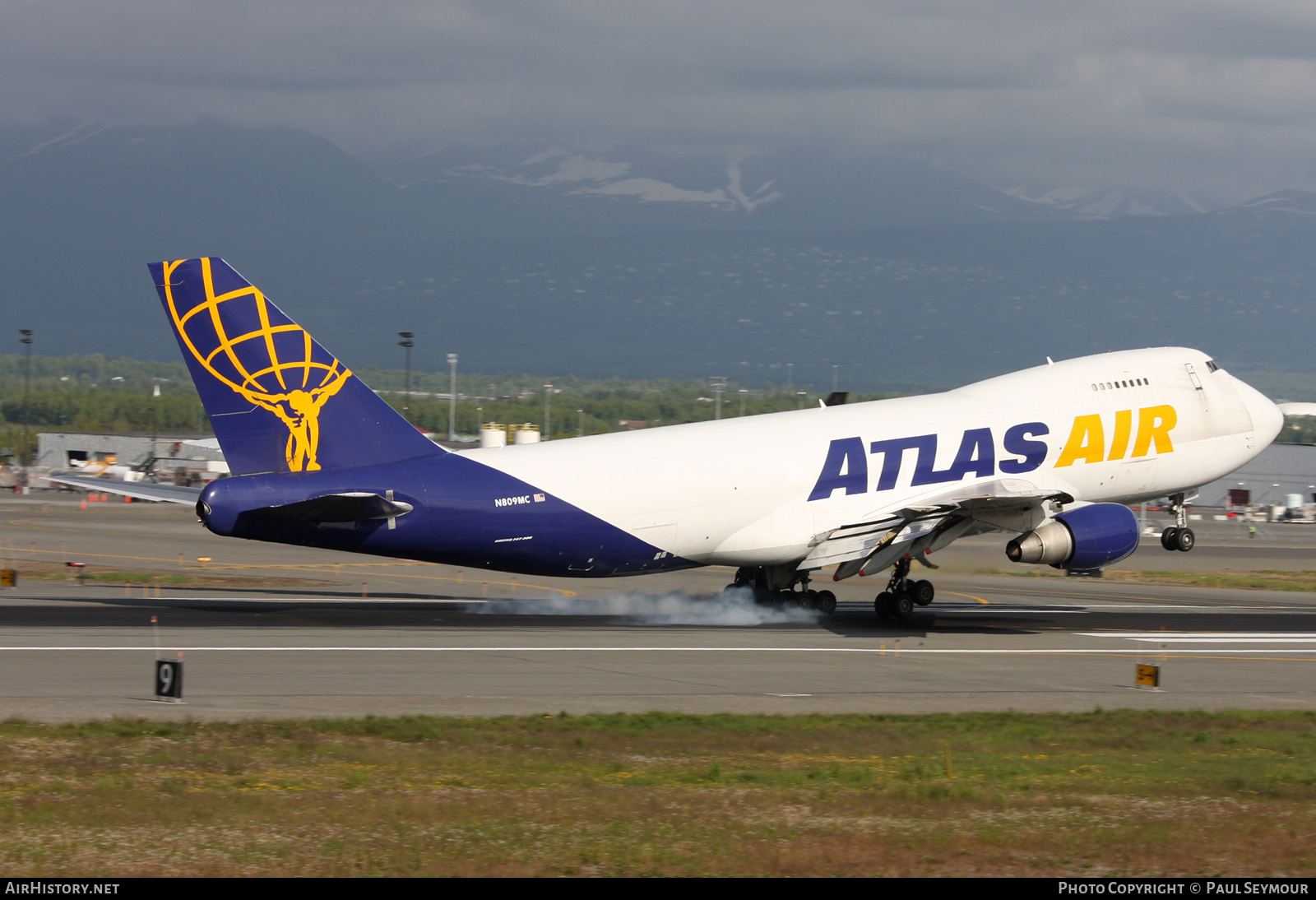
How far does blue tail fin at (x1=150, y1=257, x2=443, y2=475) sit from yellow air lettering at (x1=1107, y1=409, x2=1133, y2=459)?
66.1 feet

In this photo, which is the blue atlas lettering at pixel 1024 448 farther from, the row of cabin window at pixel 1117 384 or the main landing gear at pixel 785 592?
the main landing gear at pixel 785 592

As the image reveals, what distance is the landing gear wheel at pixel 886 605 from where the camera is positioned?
34.2 meters

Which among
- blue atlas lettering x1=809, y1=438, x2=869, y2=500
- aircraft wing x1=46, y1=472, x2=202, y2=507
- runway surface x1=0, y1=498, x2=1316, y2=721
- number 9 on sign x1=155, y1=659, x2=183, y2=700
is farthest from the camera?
blue atlas lettering x1=809, y1=438, x2=869, y2=500

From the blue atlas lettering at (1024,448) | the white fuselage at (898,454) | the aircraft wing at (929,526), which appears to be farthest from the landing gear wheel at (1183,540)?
the aircraft wing at (929,526)

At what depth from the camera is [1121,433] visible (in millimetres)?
36031

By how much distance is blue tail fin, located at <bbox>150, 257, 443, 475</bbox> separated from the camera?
2816cm

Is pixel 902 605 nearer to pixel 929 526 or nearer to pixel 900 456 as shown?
pixel 929 526

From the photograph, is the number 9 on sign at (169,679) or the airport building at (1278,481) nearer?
the number 9 on sign at (169,679)

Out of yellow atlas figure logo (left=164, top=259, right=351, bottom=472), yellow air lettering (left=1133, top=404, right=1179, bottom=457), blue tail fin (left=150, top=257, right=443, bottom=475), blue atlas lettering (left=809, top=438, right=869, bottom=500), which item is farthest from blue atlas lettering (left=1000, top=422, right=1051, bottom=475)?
yellow atlas figure logo (left=164, top=259, right=351, bottom=472)

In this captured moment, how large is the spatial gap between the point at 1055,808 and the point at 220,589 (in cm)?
3098

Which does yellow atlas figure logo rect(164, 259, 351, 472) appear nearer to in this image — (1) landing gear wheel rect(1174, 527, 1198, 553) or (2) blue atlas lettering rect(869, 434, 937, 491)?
(2) blue atlas lettering rect(869, 434, 937, 491)

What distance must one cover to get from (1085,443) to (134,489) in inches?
959

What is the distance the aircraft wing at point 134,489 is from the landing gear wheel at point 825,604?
16.2 meters

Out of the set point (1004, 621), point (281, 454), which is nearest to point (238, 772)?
point (281, 454)
